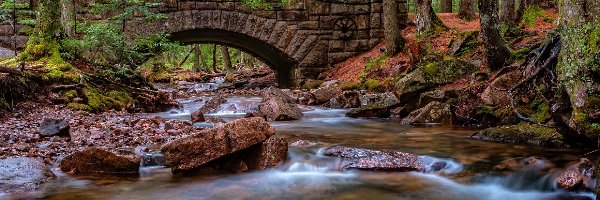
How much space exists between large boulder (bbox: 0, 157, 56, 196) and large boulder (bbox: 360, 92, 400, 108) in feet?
21.6

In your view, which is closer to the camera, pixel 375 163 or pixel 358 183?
pixel 358 183

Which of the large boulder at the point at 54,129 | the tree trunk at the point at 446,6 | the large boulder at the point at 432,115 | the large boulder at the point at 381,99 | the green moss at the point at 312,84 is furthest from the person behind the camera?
the tree trunk at the point at 446,6

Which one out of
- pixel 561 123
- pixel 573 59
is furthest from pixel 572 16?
pixel 561 123

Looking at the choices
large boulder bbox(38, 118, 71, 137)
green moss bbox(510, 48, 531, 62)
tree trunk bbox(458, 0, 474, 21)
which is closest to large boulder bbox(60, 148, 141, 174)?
large boulder bbox(38, 118, 71, 137)

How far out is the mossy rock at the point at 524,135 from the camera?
17.9ft

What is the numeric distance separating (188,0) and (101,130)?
8989 millimetres

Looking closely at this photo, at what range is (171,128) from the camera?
22.6 ft

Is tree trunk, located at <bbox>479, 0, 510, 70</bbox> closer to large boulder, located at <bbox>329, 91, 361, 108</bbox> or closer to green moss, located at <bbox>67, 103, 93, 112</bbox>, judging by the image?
large boulder, located at <bbox>329, 91, 361, 108</bbox>

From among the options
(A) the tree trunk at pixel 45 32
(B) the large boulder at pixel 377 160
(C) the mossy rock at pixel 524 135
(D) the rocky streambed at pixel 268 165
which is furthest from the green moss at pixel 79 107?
(C) the mossy rock at pixel 524 135

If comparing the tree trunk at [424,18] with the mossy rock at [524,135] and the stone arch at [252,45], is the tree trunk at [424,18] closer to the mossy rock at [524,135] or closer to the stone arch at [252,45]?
the stone arch at [252,45]

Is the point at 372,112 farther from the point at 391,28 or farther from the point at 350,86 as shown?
the point at 391,28

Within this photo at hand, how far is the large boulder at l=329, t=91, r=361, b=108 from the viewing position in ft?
36.5

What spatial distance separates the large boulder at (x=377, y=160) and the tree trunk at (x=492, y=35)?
4290 millimetres

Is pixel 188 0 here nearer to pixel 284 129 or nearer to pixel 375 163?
pixel 284 129
